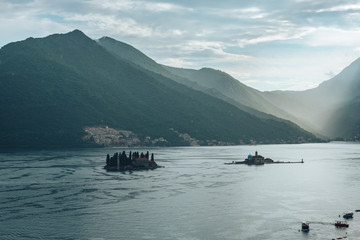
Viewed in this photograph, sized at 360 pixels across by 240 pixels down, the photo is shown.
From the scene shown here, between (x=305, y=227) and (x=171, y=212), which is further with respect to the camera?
(x=171, y=212)

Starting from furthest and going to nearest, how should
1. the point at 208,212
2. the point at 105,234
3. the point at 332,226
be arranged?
the point at 208,212 → the point at 332,226 → the point at 105,234

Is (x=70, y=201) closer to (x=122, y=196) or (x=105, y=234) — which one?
(x=122, y=196)

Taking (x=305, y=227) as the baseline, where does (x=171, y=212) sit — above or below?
below

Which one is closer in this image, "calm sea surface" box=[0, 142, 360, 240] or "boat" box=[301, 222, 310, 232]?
"calm sea surface" box=[0, 142, 360, 240]

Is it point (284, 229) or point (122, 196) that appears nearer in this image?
point (284, 229)

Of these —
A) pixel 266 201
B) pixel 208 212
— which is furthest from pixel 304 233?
pixel 266 201

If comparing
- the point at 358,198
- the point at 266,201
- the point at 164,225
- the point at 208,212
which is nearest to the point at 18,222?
the point at 164,225

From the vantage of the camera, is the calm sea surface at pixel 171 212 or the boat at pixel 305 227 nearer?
the calm sea surface at pixel 171 212

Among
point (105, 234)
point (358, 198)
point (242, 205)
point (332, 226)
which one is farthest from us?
point (358, 198)

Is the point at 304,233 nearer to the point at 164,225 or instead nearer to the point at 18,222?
the point at 164,225
